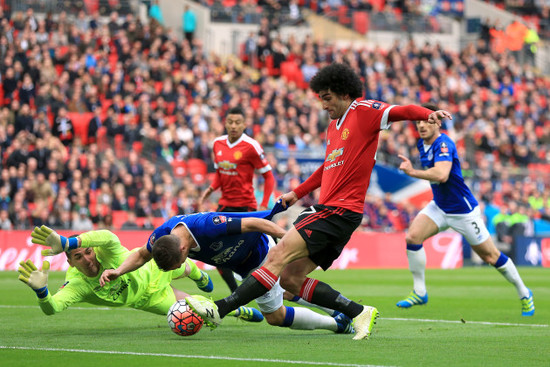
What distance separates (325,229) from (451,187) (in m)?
4.17

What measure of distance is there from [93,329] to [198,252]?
192cm

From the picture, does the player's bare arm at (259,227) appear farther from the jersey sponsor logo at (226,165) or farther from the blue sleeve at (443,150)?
the jersey sponsor logo at (226,165)

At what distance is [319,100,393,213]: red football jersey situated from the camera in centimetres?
807

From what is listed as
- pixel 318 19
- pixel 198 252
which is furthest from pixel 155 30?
pixel 198 252

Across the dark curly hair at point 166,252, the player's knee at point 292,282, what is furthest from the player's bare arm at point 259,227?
the dark curly hair at point 166,252

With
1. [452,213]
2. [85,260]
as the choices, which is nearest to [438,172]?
[452,213]

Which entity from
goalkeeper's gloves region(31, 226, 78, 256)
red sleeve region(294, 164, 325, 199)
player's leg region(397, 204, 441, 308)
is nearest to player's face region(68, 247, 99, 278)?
goalkeeper's gloves region(31, 226, 78, 256)

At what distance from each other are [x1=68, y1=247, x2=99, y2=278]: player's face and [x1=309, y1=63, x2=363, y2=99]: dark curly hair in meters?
2.85

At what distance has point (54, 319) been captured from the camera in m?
10.6

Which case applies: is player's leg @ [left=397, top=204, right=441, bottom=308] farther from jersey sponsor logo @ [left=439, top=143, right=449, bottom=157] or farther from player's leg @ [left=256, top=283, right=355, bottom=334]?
player's leg @ [left=256, top=283, right=355, bottom=334]

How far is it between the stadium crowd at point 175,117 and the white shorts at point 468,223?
37.5 feet

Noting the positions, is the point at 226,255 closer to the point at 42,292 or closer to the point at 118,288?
the point at 118,288

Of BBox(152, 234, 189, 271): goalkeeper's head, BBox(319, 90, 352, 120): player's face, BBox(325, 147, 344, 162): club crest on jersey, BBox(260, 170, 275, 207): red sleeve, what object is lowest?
BBox(260, 170, 275, 207): red sleeve

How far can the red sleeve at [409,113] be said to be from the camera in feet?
25.1
